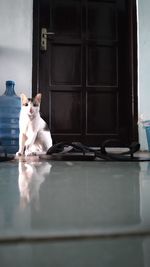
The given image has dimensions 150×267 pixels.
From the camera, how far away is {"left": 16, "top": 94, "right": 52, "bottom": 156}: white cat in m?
Answer: 1.88

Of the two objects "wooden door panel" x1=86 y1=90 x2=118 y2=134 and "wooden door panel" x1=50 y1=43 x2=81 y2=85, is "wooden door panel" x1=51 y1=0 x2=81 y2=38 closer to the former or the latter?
"wooden door panel" x1=50 y1=43 x2=81 y2=85

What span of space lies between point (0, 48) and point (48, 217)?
9.12ft

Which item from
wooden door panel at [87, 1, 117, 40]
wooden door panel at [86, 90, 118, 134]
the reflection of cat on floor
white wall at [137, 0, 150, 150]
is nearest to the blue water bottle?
wooden door panel at [86, 90, 118, 134]

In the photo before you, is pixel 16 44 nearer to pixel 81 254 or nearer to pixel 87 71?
pixel 87 71

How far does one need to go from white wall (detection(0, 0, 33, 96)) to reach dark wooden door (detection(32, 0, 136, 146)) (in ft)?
0.43

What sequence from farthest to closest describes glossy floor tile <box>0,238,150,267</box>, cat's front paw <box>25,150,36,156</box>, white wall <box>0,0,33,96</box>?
white wall <box>0,0,33,96</box> < cat's front paw <box>25,150,36,156</box> < glossy floor tile <box>0,238,150,267</box>

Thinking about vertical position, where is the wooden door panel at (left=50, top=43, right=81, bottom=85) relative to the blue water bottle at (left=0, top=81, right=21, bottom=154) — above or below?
above

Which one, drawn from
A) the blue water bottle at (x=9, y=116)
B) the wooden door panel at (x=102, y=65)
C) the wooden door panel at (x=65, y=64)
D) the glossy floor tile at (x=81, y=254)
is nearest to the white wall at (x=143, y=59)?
the wooden door panel at (x=102, y=65)

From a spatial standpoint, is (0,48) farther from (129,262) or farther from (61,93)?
(129,262)

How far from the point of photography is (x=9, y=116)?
256 centimetres

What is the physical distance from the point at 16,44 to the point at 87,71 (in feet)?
2.35

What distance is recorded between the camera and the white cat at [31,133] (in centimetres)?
188

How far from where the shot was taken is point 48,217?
14cm

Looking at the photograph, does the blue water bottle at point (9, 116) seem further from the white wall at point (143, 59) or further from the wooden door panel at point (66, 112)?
the white wall at point (143, 59)
